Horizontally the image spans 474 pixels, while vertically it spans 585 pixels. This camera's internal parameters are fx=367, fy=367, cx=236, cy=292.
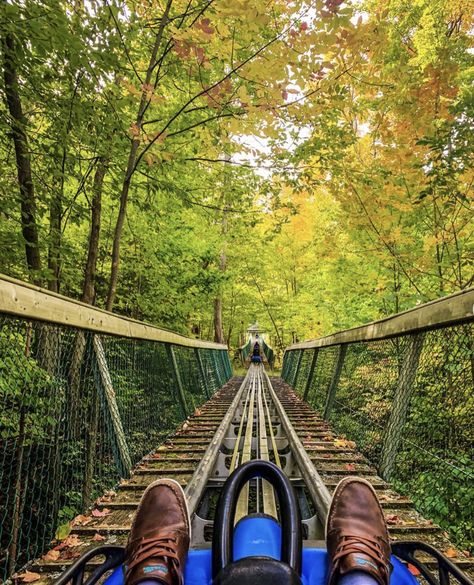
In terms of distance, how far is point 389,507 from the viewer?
1941 mm

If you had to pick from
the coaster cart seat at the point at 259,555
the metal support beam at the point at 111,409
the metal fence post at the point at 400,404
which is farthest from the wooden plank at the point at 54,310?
the metal fence post at the point at 400,404

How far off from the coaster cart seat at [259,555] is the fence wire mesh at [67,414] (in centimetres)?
71

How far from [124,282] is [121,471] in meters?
4.61

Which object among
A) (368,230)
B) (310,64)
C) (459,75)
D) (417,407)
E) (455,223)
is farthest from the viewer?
Answer: (368,230)

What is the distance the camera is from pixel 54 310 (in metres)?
1.51

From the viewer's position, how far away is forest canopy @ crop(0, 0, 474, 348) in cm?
288

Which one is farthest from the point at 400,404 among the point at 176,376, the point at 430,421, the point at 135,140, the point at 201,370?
the point at 201,370

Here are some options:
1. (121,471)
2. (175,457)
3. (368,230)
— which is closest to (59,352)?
(121,471)

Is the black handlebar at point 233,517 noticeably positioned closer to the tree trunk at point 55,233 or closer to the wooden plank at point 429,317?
the wooden plank at point 429,317

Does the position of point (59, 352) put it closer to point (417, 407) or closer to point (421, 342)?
point (421, 342)

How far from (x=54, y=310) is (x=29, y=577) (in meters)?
1.00

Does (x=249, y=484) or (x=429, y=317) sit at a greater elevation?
(x=429, y=317)

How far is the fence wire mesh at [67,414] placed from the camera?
1878 mm

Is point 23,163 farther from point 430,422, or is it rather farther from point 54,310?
point 430,422
